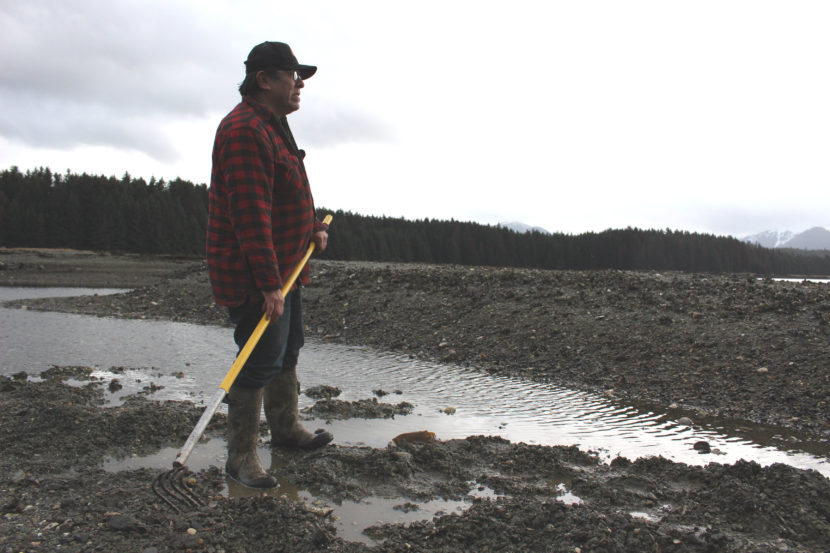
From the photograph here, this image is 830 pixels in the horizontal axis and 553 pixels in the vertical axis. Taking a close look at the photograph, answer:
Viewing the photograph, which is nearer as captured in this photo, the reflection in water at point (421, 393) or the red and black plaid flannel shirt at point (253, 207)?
the red and black plaid flannel shirt at point (253, 207)

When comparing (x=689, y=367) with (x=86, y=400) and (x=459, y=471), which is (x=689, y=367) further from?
(x=86, y=400)

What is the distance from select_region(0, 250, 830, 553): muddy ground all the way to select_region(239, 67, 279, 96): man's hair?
2.36 meters

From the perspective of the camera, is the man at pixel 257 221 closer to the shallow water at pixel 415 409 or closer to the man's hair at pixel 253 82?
the man's hair at pixel 253 82

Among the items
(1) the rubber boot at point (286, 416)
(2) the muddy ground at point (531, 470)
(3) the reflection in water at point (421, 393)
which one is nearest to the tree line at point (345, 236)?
(3) the reflection in water at point (421, 393)

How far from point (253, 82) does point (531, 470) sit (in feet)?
9.84

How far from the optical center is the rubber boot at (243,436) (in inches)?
126

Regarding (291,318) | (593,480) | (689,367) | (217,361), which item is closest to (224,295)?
(291,318)

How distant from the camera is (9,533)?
241 centimetres

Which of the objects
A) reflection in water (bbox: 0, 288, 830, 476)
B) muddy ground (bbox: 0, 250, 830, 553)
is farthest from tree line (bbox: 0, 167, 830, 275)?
muddy ground (bbox: 0, 250, 830, 553)

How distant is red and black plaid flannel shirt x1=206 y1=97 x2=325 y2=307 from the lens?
3057 millimetres

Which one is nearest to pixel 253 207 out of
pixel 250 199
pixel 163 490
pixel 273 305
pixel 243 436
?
pixel 250 199

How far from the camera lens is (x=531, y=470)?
349 centimetres

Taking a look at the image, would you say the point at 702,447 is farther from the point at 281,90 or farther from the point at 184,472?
the point at 281,90

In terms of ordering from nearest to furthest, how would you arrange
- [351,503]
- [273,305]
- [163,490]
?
[163,490] < [351,503] < [273,305]
